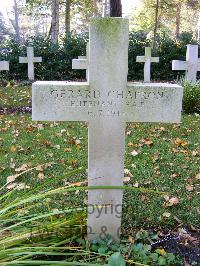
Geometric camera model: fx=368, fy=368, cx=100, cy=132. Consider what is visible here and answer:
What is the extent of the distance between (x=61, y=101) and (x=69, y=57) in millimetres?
12664

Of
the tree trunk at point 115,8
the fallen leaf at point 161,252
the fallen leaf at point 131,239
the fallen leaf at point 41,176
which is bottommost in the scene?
the fallen leaf at point 161,252

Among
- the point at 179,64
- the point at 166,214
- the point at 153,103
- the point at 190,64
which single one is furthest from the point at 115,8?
the point at 153,103

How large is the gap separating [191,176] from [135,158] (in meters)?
0.91

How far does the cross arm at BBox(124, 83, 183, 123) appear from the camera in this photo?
105 inches

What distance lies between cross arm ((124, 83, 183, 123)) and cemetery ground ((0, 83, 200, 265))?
0.56m

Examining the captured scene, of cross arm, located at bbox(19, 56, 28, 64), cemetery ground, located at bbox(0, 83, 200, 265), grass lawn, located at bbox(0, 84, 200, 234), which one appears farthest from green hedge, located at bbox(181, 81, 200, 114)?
cross arm, located at bbox(19, 56, 28, 64)

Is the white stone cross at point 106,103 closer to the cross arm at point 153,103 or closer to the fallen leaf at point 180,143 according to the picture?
the cross arm at point 153,103

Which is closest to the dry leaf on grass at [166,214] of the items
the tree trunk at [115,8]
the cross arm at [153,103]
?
the cross arm at [153,103]

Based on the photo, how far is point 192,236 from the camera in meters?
3.14

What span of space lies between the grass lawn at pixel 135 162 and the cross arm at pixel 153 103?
0.59 meters

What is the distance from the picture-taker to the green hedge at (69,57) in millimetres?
14664

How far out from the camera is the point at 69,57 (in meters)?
14.9

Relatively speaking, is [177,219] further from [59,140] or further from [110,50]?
[59,140]

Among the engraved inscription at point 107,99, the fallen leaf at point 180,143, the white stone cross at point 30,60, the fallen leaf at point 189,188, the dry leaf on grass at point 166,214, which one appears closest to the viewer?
the engraved inscription at point 107,99
